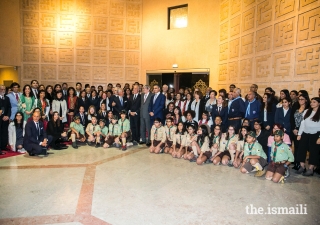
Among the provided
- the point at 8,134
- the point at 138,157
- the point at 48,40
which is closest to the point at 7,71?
the point at 48,40

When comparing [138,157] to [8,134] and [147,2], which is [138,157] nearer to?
[8,134]

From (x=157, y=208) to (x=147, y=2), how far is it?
1012 cm

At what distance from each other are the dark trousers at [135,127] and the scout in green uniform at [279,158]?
4.07 meters

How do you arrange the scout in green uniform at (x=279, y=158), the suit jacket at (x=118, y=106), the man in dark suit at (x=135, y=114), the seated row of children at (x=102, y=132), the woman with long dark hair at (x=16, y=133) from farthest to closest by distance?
the suit jacket at (x=118, y=106), the man in dark suit at (x=135, y=114), the seated row of children at (x=102, y=132), the woman with long dark hair at (x=16, y=133), the scout in green uniform at (x=279, y=158)

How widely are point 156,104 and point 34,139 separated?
3329 millimetres

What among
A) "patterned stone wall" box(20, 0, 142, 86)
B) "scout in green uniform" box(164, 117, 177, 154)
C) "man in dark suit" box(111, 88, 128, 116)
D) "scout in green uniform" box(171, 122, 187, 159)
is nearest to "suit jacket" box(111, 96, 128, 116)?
"man in dark suit" box(111, 88, 128, 116)

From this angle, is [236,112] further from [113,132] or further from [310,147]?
[113,132]

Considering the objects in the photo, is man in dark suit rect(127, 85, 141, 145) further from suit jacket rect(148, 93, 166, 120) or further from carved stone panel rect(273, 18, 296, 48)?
carved stone panel rect(273, 18, 296, 48)

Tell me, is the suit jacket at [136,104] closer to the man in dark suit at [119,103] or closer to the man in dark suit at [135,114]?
the man in dark suit at [135,114]

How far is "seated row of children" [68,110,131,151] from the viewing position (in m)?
7.20

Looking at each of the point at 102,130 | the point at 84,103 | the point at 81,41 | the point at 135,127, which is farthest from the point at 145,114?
the point at 81,41

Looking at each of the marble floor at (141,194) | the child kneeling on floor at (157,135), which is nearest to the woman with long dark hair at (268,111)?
the marble floor at (141,194)

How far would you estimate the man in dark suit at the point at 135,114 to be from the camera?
7648 mm

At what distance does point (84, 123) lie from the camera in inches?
306
